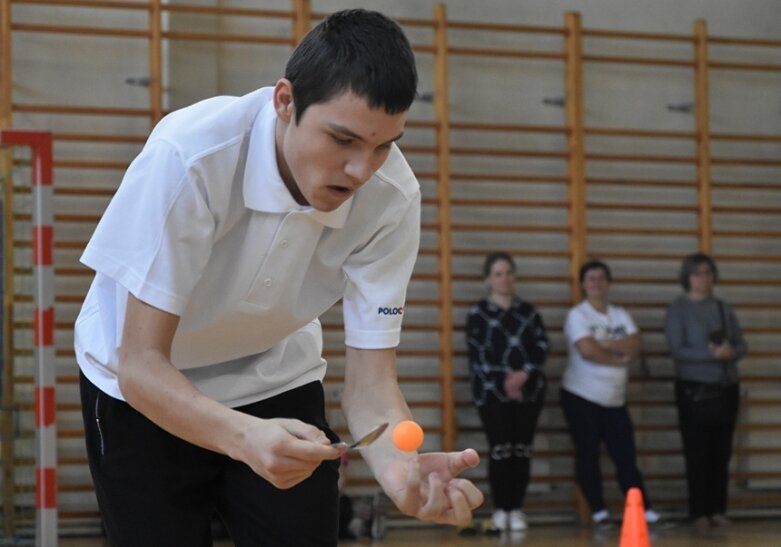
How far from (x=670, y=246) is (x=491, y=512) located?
2.22m

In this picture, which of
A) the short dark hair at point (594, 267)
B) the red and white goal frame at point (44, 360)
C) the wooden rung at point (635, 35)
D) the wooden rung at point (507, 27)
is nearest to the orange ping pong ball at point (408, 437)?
the red and white goal frame at point (44, 360)

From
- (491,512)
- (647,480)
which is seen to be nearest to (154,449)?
(491,512)

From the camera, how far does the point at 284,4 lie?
7156 mm

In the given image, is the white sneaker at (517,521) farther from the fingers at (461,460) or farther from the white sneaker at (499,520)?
the fingers at (461,460)

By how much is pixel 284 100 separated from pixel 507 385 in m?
4.99

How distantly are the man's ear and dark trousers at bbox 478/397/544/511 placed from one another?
5008 millimetres

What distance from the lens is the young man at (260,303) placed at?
1.79 metres

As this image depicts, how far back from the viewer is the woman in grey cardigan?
7.02 metres

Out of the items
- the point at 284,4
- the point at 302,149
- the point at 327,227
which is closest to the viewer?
the point at 302,149

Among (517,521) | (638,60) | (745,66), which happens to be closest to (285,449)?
(517,521)

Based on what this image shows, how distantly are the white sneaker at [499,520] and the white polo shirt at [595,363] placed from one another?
90 cm

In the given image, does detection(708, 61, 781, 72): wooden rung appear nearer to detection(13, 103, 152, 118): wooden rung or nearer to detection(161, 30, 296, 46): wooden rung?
detection(161, 30, 296, 46): wooden rung

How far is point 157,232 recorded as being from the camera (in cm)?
188

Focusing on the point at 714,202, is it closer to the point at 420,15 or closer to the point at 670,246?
the point at 670,246
